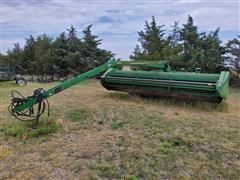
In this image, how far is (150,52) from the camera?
13.0m

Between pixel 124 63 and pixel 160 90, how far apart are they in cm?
89

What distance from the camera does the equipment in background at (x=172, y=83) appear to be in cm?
549

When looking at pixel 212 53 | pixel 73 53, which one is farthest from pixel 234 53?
pixel 73 53

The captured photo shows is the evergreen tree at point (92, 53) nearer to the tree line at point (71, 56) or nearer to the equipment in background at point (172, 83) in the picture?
the tree line at point (71, 56)

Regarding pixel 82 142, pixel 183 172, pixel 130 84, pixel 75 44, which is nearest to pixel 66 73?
pixel 75 44

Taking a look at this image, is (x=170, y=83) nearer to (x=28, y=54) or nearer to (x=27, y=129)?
(x=27, y=129)

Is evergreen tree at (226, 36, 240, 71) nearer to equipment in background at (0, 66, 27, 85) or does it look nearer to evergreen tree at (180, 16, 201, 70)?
evergreen tree at (180, 16, 201, 70)

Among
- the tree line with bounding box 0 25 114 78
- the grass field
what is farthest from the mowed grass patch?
the tree line with bounding box 0 25 114 78

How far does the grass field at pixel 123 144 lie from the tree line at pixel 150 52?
6.72 meters

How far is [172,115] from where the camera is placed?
512 centimetres

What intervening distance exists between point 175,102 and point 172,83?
44 cm

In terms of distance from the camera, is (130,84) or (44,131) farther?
(130,84)

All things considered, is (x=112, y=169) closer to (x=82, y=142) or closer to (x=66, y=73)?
(x=82, y=142)

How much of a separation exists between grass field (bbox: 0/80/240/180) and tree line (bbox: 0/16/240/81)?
264 inches
